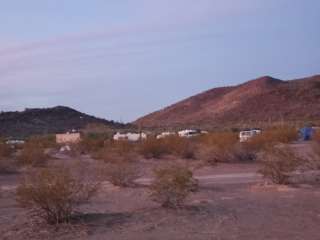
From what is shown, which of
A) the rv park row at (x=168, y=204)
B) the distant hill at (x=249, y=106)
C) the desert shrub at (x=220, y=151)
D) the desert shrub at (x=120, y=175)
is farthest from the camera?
the distant hill at (x=249, y=106)

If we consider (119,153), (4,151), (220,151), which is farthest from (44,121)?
(220,151)

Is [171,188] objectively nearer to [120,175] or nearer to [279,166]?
[120,175]

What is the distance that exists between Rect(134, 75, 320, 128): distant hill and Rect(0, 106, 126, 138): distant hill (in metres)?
13.6

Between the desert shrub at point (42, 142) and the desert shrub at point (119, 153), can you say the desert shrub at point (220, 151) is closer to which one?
the desert shrub at point (119, 153)

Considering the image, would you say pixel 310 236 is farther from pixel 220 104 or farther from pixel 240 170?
pixel 220 104

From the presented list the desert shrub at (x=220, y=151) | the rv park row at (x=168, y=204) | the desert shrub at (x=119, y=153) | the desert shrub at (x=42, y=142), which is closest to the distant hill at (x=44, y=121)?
the desert shrub at (x=42, y=142)

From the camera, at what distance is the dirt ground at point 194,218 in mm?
16453

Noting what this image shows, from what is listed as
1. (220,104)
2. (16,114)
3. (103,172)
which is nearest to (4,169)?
(103,172)

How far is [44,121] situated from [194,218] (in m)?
103

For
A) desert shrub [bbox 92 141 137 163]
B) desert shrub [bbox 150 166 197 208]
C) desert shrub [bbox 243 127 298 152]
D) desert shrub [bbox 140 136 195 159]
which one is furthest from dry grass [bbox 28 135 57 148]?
desert shrub [bbox 150 166 197 208]

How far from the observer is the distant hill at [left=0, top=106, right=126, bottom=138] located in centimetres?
11138

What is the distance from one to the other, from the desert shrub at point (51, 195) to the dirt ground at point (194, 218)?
33 centimetres

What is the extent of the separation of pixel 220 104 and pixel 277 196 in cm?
12711

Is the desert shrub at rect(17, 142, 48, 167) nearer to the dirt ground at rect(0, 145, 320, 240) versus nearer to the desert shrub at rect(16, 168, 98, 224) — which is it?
the dirt ground at rect(0, 145, 320, 240)
